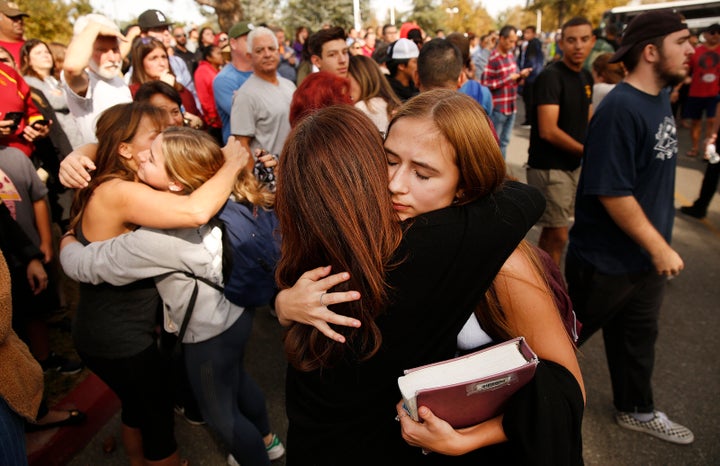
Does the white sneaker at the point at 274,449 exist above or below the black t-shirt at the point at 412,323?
below

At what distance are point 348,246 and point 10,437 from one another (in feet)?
3.75

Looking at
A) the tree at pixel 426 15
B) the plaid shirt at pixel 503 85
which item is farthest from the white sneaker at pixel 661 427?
the tree at pixel 426 15

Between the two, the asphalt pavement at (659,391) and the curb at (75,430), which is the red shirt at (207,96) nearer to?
the asphalt pavement at (659,391)

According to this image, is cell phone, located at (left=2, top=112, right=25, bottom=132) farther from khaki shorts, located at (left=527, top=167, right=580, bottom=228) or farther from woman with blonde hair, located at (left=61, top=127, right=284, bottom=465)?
khaki shorts, located at (left=527, top=167, right=580, bottom=228)

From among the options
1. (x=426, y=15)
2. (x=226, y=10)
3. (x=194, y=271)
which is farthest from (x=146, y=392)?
(x=426, y=15)

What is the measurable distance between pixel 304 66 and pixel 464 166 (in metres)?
5.95

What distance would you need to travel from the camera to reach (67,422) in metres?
2.70

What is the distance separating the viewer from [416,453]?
127cm

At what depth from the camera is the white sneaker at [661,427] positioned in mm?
2508

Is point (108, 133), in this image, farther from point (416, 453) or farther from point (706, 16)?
point (706, 16)

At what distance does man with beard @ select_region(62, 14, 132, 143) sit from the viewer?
311 cm

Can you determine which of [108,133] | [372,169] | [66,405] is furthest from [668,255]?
[66,405]

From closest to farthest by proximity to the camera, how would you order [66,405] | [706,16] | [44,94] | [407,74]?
[66,405], [44,94], [407,74], [706,16]

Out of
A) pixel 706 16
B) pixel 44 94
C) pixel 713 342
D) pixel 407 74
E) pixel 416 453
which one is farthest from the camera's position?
pixel 706 16
